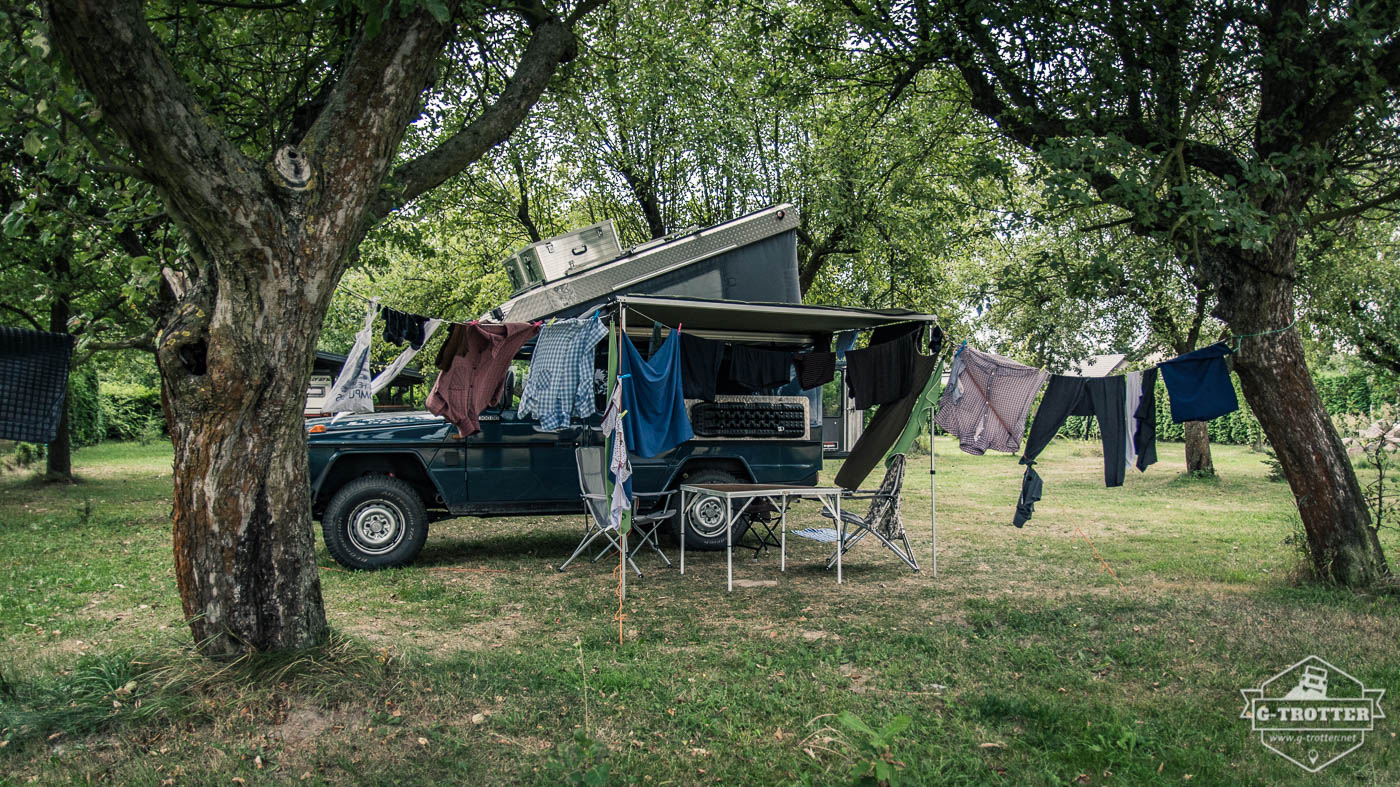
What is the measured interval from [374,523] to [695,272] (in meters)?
3.59

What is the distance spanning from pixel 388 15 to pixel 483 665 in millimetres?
3300

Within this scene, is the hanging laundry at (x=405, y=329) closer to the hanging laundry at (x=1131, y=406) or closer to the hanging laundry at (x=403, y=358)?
the hanging laundry at (x=403, y=358)

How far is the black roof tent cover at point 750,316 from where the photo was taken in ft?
22.2

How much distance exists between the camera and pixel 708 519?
8781mm

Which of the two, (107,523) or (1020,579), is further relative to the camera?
(107,523)

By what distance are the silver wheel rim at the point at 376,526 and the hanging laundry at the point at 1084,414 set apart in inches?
206

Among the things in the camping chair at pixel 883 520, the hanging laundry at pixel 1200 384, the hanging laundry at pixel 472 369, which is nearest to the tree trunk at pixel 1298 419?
the hanging laundry at pixel 1200 384

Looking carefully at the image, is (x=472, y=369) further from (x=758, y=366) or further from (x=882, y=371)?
(x=882, y=371)

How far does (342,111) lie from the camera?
4344 millimetres

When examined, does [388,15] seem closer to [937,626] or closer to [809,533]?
[937,626]

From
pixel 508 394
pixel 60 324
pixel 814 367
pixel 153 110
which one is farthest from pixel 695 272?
pixel 60 324

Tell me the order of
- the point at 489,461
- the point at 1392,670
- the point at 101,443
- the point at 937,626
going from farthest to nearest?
the point at 101,443 → the point at 489,461 → the point at 937,626 → the point at 1392,670

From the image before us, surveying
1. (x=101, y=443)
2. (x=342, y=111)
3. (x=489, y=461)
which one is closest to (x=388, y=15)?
(x=342, y=111)

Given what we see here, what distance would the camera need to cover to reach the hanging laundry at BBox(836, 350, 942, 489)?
7.49 meters
